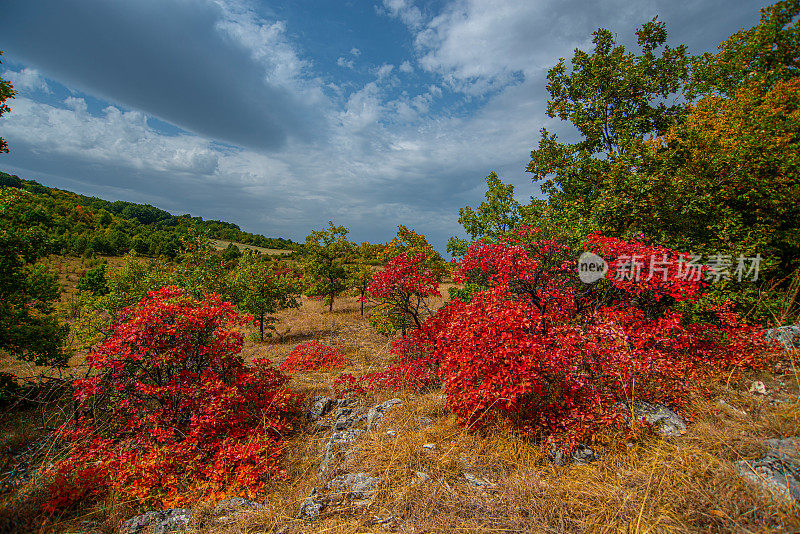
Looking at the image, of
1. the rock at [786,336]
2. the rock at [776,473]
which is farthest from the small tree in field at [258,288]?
the rock at [786,336]

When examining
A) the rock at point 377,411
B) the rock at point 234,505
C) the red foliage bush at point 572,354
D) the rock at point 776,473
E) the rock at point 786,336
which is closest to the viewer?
the rock at point 776,473

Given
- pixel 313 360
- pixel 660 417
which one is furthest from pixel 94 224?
pixel 660 417

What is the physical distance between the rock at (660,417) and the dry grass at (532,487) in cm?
15

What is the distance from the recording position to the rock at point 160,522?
4.15m

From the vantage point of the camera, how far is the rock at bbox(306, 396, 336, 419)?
7.19m

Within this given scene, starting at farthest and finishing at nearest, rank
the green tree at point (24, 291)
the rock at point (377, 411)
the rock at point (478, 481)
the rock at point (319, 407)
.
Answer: the green tree at point (24, 291), the rock at point (319, 407), the rock at point (377, 411), the rock at point (478, 481)

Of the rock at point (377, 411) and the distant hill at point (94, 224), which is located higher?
the distant hill at point (94, 224)

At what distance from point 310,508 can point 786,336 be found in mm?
8652

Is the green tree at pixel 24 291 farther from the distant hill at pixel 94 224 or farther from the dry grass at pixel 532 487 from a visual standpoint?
the dry grass at pixel 532 487

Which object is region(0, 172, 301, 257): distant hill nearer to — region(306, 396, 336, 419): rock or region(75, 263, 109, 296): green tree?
region(75, 263, 109, 296): green tree

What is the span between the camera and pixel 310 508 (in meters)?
4.16

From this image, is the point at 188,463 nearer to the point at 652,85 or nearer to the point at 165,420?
the point at 165,420

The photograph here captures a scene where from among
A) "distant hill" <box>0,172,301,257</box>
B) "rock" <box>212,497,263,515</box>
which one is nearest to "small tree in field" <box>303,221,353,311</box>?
"distant hill" <box>0,172,301,257</box>

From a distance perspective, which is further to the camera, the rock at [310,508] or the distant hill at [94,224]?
the distant hill at [94,224]
